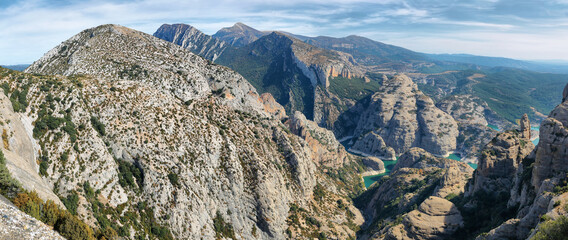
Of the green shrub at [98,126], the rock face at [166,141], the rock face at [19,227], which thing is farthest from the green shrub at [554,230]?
the green shrub at [98,126]

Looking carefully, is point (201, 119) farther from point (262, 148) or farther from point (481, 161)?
point (481, 161)

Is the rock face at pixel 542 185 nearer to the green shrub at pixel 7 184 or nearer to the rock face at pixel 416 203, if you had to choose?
the rock face at pixel 416 203

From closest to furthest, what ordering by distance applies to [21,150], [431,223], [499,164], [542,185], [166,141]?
1. [542,185]
2. [21,150]
3. [431,223]
4. [166,141]
5. [499,164]

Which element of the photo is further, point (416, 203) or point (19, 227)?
point (416, 203)

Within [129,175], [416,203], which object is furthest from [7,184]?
[416,203]

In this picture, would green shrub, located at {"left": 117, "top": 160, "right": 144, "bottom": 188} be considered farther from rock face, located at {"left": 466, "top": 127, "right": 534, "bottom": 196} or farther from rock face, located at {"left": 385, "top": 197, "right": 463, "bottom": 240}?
rock face, located at {"left": 466, "top": 127, "right": 534, "bottom": 196}

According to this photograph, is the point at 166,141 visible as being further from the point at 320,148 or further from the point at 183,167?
the point at 320,148
